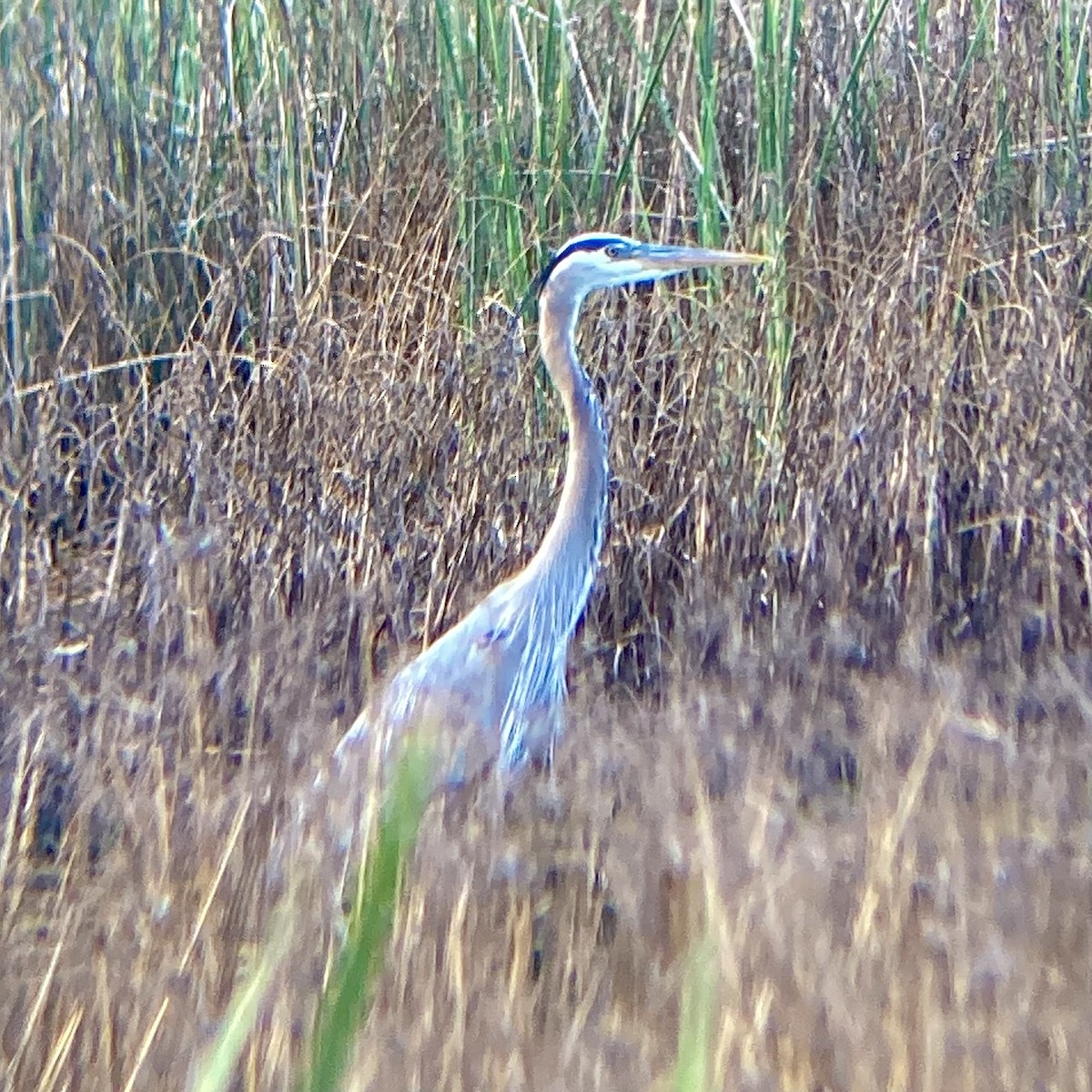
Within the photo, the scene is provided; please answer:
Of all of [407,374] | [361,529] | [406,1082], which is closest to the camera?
[406,1082]

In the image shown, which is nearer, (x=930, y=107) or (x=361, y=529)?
(x=361, y=529)

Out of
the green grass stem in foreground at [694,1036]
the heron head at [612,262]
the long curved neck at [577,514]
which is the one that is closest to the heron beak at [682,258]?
the heron head at [612,262]

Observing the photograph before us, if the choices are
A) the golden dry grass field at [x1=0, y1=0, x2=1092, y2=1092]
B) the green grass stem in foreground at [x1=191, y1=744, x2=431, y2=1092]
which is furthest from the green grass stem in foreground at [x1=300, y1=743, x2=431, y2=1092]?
the golden dry grass field at [x1=0, y1=0, x2=1092, y2=1092]

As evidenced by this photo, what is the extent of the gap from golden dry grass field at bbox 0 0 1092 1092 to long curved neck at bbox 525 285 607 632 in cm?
Answer: 16

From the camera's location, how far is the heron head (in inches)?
105

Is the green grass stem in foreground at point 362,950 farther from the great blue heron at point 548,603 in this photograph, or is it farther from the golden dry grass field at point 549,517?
the great blue heron at point 548,603

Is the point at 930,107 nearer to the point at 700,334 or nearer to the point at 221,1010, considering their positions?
the point at 700,334

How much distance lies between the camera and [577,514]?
258 cm

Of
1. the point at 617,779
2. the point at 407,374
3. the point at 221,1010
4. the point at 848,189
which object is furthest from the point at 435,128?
the point at 221,1010

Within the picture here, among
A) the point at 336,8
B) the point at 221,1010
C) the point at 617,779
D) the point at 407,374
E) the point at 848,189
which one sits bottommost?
the point at 221,1010

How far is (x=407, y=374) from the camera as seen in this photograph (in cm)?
292

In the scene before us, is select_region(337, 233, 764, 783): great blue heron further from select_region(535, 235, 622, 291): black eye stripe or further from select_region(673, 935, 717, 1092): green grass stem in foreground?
select_region(673, 935, 717, 1092): green grass stem in foreground

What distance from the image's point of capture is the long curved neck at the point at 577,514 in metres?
2.56

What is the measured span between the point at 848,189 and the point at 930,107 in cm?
21
